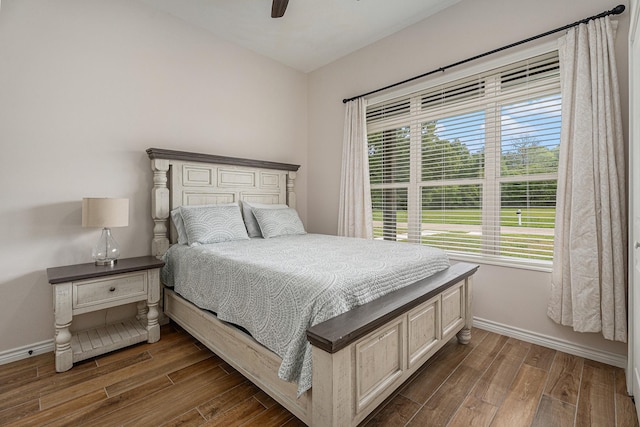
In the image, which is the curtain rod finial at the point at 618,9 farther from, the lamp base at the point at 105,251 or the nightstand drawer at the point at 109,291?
the lamp base at the point at 105,251

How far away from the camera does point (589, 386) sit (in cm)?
183

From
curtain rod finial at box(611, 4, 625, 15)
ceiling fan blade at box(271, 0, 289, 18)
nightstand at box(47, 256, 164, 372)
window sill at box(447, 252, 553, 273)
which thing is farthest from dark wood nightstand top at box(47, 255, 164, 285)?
curtain rod finial at box(611, 4, 625, 15)

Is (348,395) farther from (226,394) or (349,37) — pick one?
(349,37)

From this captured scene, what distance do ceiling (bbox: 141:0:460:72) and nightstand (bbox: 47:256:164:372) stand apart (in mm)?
2389

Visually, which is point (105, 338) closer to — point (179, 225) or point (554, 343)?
point (179, 225)

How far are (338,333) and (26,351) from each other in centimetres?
249

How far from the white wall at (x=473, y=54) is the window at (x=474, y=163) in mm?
233

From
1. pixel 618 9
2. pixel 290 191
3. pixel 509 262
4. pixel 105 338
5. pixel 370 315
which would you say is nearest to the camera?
pixel 370 315

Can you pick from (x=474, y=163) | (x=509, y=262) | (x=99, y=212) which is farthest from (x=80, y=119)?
(x=509, y=262)

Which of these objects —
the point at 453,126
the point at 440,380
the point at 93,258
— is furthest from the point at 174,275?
the point at 453,126

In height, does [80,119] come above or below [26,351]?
above

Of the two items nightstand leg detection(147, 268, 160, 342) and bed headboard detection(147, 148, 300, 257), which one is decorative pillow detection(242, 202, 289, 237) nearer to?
bed headboard detection(147, 148, 300, 257)

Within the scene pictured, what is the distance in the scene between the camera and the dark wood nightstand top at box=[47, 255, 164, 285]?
201 cm

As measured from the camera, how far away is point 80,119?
2.42 meters
